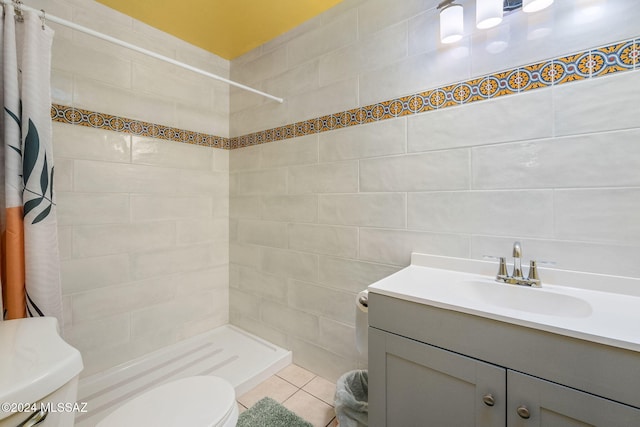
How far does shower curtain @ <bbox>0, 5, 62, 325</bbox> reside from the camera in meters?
1.03

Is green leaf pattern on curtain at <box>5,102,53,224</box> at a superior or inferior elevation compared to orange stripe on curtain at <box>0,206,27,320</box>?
superior

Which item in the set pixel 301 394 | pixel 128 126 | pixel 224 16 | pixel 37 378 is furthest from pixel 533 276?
pixel 128 126

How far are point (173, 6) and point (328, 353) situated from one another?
2.31m

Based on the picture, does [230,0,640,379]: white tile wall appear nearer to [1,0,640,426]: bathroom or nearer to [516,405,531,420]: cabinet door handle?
[1,0,640,426]: bathroom

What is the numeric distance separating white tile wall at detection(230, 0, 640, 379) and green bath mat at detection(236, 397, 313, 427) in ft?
1.15

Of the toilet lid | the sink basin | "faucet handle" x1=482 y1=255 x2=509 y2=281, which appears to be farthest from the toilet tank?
"faucet handle" x1=482 y1=255 x2=509 y2=281

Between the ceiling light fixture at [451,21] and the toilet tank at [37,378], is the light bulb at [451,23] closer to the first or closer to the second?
the ceiling light fixture at [451,21]

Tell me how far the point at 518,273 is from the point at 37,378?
1.51 metres

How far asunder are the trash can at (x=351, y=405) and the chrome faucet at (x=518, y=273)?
72cm

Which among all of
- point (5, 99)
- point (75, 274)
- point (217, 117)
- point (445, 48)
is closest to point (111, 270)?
point (75, 274)

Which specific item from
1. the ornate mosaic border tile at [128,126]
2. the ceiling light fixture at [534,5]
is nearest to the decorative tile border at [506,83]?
the ceiling light fixture at [534,5]

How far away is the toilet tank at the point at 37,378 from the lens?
0.62 meters

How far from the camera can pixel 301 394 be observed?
5.14 ft

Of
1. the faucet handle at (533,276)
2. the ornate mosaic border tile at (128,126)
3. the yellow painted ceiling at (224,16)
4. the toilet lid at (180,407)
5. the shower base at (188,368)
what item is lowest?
the shower base at (188,368)
